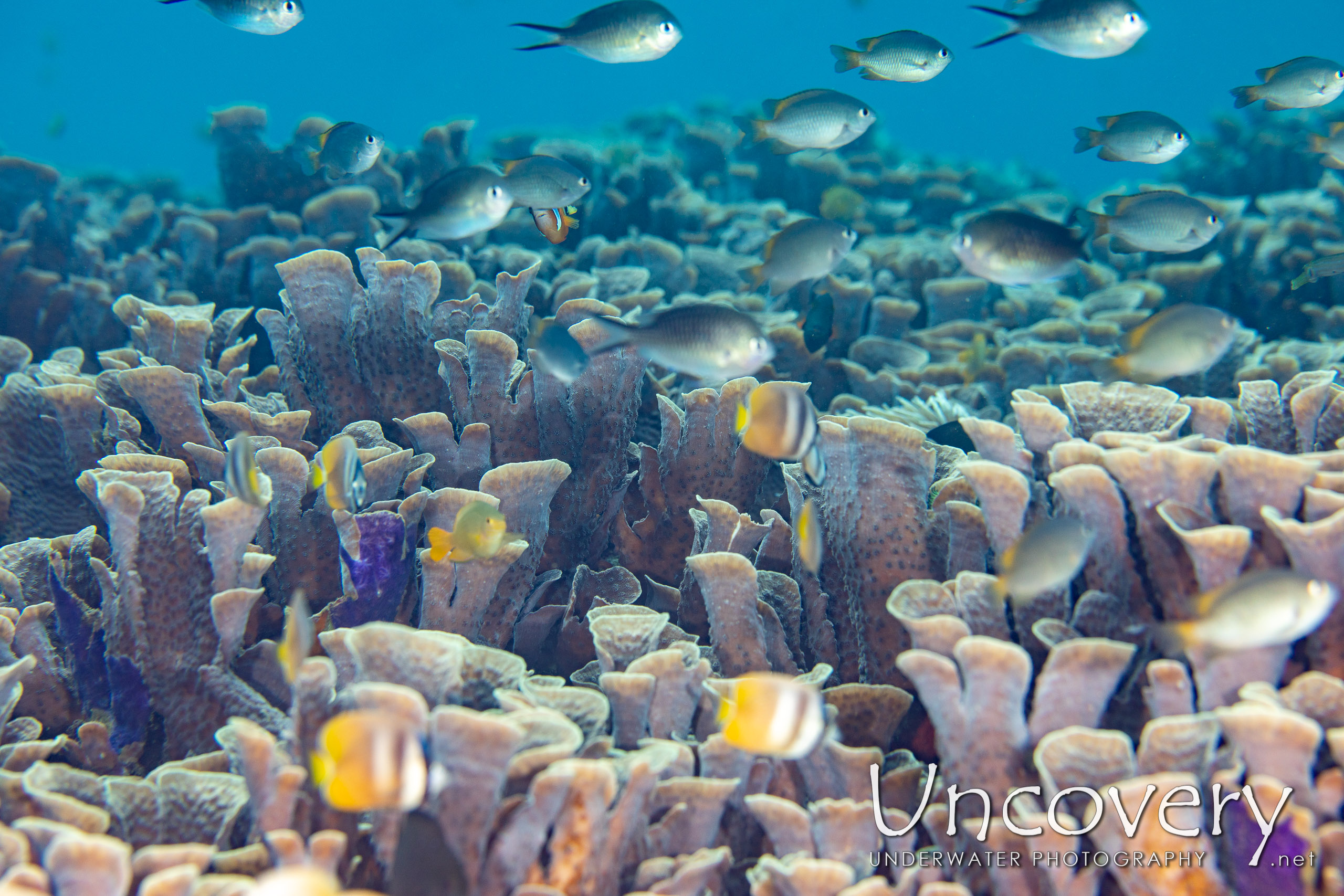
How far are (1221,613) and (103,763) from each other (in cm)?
294

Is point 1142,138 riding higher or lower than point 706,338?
higher

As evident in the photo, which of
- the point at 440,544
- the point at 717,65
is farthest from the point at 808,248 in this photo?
the point at 717,65

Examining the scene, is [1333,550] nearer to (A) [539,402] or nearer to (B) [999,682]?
(B) [999,682]

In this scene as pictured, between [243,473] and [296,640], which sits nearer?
[296,640]

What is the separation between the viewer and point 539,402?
3.02 metres

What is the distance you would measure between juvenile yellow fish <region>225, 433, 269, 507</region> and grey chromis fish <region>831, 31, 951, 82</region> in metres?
3.63

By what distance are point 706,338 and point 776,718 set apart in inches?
46.8

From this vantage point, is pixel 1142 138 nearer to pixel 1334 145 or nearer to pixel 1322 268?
pixel 1334 145

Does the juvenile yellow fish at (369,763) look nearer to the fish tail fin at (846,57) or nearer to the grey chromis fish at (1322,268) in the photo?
the fish tail fin at (846,57)

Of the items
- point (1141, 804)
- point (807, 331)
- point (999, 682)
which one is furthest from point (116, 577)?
point (807, 331)

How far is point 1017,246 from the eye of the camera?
2.55 metres

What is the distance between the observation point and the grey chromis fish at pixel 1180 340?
8.31 ft

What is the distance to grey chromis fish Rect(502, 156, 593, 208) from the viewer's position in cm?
315

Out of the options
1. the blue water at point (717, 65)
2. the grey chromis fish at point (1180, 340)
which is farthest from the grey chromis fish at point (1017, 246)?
the blue water at point (717, 65)
